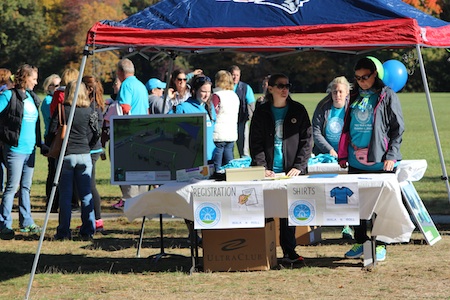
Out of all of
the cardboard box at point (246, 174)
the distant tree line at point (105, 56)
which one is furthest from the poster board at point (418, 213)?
the distant tree line at point (105, 56)

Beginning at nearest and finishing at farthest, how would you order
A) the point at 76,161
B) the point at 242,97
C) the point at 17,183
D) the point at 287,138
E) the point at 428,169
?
the point at 287,138 < the point at 76,161 < the point at 17,183 < the point at 242,97 < the point at 428,169

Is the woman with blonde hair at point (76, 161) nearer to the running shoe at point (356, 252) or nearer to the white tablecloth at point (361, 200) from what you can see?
the white tablecloth at point (361, 200)

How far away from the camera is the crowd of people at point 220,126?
334 inches

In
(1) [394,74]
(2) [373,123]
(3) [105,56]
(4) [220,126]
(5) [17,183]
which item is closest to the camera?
(2) [373,123]

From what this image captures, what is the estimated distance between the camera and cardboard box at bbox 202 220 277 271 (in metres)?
8.45

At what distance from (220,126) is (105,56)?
80326mm

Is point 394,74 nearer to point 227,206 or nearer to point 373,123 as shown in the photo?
point 373,123

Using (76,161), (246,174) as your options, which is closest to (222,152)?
(76,161)

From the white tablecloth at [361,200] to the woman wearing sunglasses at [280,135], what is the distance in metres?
0.30

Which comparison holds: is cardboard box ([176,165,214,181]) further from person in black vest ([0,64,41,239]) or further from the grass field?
person in black vest ([0,64,41,239])

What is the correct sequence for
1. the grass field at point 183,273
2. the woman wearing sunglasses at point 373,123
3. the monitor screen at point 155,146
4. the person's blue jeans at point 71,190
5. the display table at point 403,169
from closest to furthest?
the grass field at point 183,273 < the woman wearing sunglasses at point 373,123 < the monitor screen at point 155,146 < the display table at point 403,169 < the person's blue jeans at point 71,190

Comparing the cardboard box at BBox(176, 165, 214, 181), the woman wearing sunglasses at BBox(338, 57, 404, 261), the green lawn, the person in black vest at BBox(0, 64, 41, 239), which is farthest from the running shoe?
the person in black vest at BBox(0, 64, 41, 239)

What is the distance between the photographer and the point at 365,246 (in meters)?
8.41

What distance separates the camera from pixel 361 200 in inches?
314
